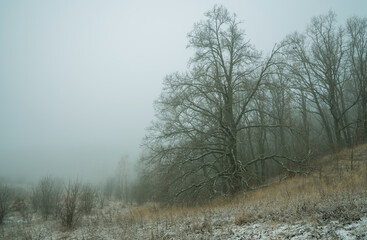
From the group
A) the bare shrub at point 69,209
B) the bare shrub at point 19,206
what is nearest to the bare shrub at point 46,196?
Result: the bare shrub at point 19,206

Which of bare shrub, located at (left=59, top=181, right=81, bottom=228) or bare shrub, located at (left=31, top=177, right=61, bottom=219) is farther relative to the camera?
bare shrub, located at (left=31, top=177, right=61, bottom=219)

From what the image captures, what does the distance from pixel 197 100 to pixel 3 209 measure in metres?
16.9

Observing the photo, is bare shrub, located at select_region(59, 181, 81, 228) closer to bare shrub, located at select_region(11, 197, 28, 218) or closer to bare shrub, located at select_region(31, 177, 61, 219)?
bare shrub, located at select_region(31, 177, 61, 219)

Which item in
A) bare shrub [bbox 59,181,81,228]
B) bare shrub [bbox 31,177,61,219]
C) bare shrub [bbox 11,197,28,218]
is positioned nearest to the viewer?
bare shrub [bbox 59,181,81,228]

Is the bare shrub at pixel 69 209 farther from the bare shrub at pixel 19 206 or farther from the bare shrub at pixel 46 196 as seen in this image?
the bare shrub at pixel 19 206

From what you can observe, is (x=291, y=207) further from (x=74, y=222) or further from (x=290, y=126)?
(x=74, y=222)

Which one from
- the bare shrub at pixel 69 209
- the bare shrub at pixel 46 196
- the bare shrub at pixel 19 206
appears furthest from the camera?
the bare shrub at pixel 19 206

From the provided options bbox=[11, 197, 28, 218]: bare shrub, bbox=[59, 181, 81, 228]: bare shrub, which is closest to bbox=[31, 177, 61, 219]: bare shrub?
bbox=[11, 197, 28, 218]: bare shrub

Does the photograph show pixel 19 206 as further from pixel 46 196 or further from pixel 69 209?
pixel 69 209

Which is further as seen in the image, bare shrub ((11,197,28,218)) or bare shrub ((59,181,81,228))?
bare shrub ((11,197,28,218))

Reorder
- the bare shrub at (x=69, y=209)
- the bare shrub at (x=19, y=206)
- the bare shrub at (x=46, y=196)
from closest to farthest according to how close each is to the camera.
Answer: the bare shrub at (x=69, y=209)
the bare shrub at (x=46, y=196)
the bare shrub at (x=19, y=206)

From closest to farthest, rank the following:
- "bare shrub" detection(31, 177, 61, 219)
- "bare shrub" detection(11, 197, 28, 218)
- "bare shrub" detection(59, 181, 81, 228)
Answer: "bare shrub" detection(59, 181, 81, 228)
"bare shrub" detection(31, 177, 61, 219)
"bare shrub" detection(11, 197, 28, 218)

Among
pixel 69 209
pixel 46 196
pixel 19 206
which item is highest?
pixel 46 196

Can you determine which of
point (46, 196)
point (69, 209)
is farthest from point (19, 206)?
point (69, 209)
